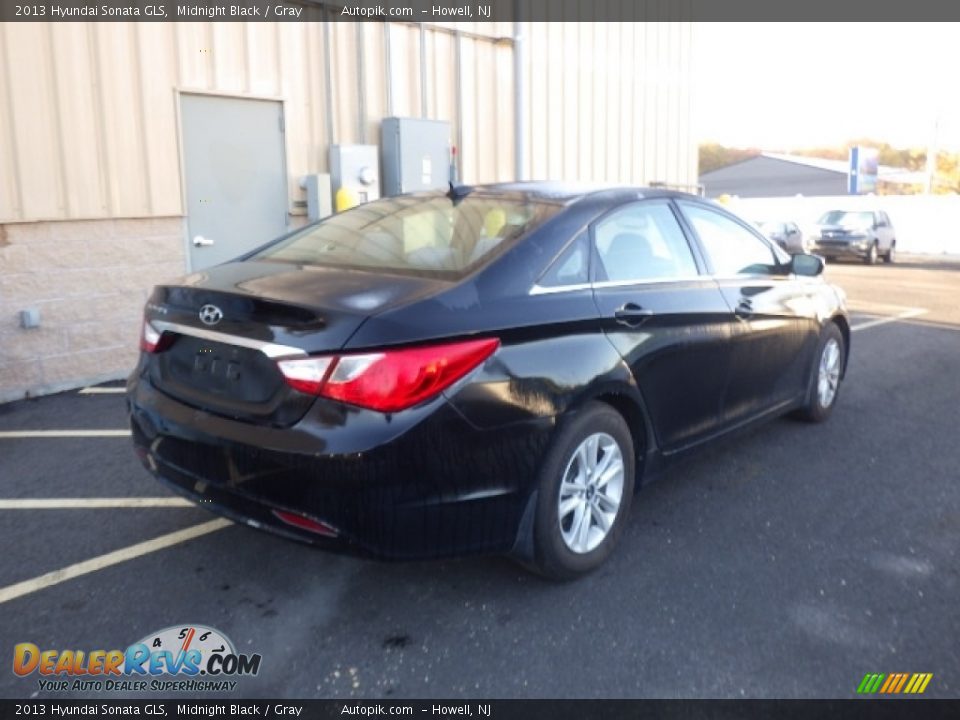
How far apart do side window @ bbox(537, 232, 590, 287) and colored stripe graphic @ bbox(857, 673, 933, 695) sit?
176 cm

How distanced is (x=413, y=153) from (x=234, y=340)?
21.7ft

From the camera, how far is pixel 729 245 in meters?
4.68

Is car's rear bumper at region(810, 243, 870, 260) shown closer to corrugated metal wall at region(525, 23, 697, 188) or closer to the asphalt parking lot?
corrugated metal wall at region(525, 23, 697, 188)

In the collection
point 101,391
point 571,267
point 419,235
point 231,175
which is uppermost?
point 231,175

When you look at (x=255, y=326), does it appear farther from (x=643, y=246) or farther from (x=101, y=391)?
(x=101, y=391)

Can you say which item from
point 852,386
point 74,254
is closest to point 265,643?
point 74,254

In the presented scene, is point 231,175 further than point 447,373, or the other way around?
point 231,175

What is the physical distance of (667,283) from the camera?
3988 mm

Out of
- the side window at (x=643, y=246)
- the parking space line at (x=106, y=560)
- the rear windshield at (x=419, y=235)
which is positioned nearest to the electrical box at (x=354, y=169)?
the rear windshield at (x=419, y=235)

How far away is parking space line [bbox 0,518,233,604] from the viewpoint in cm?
333

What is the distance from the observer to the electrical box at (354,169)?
28.2 feet

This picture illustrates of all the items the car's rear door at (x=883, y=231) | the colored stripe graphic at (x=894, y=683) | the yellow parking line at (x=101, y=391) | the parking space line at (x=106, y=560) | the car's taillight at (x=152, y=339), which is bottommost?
the car's rear door at (x=883, y=231)

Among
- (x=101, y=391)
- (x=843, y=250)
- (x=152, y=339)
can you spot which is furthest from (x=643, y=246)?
(x=843, y=250)

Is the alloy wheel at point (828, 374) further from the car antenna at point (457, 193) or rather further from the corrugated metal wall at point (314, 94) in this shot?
the corrugated metal wall at point (314, 94)
